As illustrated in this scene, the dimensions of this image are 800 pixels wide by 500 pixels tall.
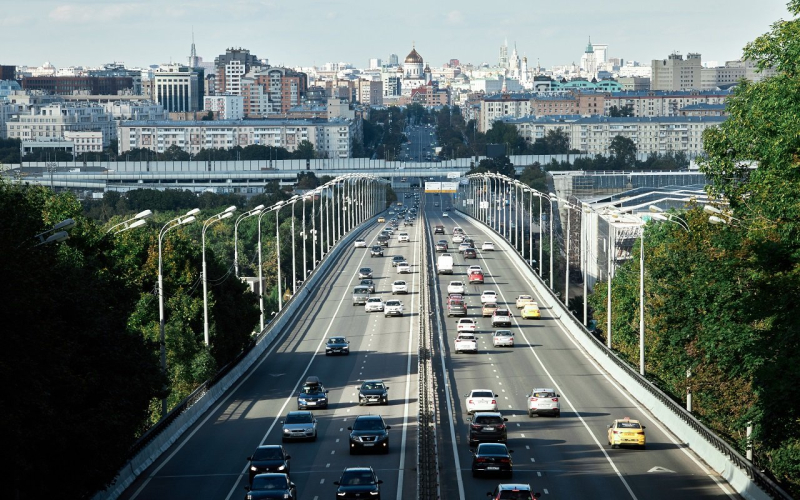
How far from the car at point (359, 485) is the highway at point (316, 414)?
1593mm

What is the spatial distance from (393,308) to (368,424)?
3954 cm

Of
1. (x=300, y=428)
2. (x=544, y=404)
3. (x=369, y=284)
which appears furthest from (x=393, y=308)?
(x=300, y=428)

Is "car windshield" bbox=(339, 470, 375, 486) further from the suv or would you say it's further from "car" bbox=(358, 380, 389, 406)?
"car" bbox=(358, 380, 389, 406)

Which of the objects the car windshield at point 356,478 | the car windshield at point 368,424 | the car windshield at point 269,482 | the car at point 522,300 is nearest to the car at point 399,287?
the car at point 522,300

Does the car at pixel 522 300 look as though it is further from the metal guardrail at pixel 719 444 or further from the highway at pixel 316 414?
the metal guardrail at pixel 719 444

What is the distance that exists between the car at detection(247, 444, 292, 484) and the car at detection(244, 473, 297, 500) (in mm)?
2541

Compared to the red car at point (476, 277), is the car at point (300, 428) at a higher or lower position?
higher

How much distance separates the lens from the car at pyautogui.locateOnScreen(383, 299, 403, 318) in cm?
7927

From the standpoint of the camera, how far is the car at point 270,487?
30.6m

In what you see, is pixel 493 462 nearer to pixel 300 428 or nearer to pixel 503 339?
pixel 300 428

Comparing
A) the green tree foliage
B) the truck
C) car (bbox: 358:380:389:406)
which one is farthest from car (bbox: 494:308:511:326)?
the green tree foliage

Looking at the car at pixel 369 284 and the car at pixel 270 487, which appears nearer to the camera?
the car at pixel 270 487

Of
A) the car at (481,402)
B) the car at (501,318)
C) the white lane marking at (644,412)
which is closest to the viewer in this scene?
the white lane marking at (644,412)

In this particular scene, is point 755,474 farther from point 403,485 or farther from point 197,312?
point 197,312
